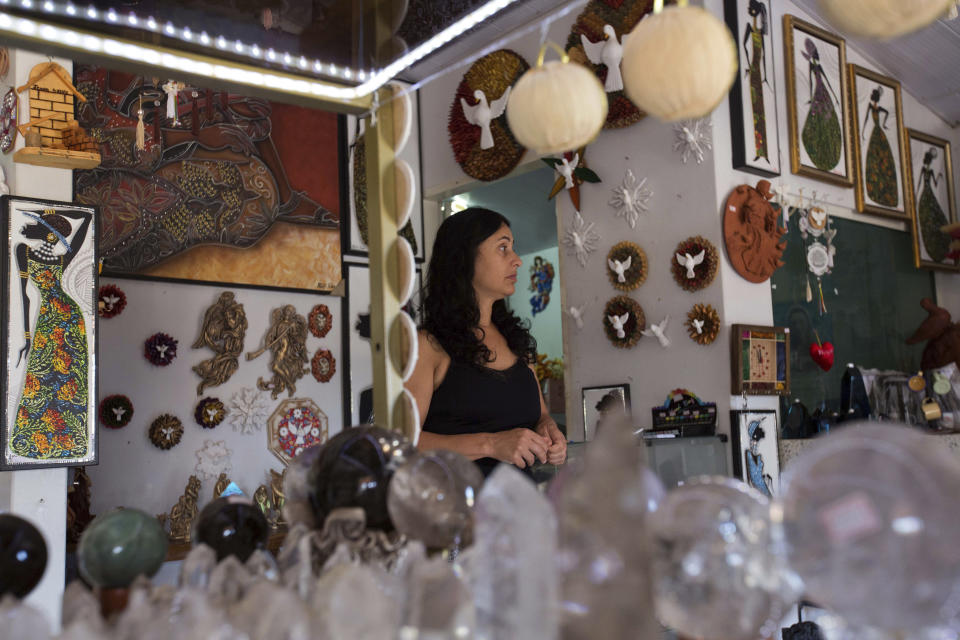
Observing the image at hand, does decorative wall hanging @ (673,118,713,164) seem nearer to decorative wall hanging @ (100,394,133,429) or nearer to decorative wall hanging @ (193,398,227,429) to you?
decorative wall hanging @ (193,398,227,429)

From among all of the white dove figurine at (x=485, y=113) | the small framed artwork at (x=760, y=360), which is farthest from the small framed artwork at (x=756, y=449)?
the white dove figurine at (x=485, y=113)

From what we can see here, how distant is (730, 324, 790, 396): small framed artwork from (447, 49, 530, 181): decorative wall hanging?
4.10ft

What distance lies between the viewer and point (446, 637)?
59 cm

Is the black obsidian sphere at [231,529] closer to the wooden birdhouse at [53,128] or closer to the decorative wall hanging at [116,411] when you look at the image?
the wooden birdhouse at [53,128]

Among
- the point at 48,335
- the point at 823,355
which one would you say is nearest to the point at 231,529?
the point at 48,335

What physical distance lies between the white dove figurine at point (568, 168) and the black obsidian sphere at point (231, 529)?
2642 mm

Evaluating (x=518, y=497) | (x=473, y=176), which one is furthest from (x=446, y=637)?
(x=473, y=176)

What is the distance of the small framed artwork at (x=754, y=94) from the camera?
3062mm

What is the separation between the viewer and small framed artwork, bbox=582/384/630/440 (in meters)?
3.21

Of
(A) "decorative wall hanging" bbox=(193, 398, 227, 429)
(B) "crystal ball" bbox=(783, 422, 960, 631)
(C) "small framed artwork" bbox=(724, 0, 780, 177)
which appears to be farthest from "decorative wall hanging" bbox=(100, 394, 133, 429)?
(B) "crystal ball" bbox=(783, 422, 960, 631)

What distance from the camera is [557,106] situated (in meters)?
0.88

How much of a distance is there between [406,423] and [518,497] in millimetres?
562

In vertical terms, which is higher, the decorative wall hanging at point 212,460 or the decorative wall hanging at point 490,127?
the decorative wall hanging at point 490,127

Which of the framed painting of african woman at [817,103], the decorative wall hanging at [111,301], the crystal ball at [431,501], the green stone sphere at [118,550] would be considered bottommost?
the green stone sphere at [118,550]
